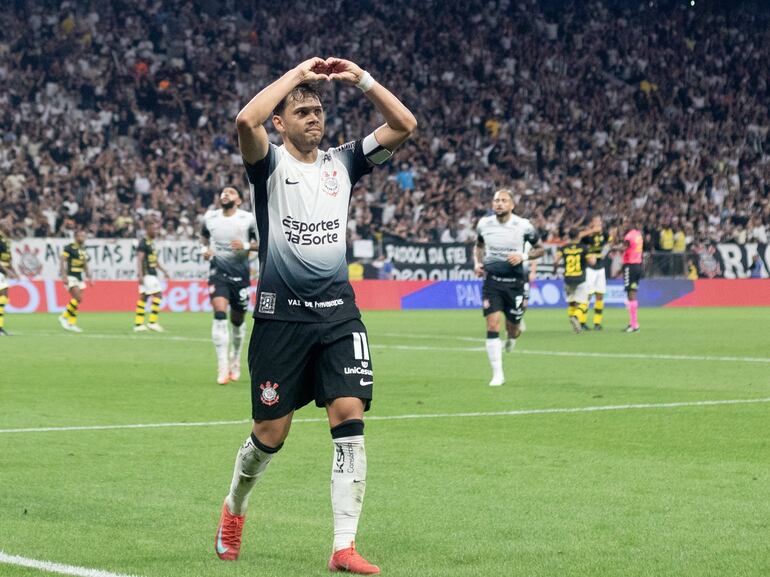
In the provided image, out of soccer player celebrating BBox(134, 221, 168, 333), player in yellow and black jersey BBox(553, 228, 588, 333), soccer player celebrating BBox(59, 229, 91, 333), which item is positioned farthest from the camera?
soccer player celebrating BBox(59, 229, 91, 333)

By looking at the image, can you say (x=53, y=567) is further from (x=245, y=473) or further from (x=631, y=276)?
(x=631, y=276)

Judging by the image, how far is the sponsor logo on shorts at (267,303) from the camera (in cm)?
672

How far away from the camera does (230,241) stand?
669 inches

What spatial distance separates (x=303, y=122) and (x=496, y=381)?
33.3ft

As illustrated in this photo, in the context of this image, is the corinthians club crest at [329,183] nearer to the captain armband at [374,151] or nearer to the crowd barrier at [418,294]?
the captain armband at [374,151]

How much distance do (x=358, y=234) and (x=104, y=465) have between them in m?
31.7

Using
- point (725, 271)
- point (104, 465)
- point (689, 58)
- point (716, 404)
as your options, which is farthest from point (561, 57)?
point (104, 465)

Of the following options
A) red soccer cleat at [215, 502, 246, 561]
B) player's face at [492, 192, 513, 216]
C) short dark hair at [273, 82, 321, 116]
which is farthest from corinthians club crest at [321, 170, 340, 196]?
player's face at [492, 192, 513, 216]

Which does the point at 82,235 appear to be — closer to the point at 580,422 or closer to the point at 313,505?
the point at 580,422

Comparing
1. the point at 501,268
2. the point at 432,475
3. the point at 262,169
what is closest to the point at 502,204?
the point at 501,268

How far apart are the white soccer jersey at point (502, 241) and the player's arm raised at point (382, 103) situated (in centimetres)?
1027

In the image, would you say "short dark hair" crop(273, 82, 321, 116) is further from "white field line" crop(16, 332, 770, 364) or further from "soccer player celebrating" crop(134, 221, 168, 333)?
"soccer player celebrating" crop(134, 221, 168, 333)

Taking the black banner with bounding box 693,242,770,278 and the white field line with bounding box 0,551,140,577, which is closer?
the white field line with bounding box 0,551,140,577

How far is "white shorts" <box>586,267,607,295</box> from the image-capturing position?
29797 millimetres
